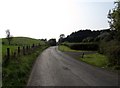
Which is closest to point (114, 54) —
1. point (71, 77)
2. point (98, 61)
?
point (98, 61)

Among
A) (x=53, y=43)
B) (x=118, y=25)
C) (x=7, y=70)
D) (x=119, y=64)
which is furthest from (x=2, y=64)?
(x=53, y=43)

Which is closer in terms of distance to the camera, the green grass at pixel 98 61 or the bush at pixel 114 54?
the bush at pixel 114 54

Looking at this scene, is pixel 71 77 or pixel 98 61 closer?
pixel 71 77

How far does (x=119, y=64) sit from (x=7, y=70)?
1293 centimetres

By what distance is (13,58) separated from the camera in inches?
847

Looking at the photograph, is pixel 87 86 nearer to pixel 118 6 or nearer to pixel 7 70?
pixel 7 70

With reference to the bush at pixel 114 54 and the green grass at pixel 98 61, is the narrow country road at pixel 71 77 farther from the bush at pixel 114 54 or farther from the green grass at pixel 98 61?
the green grass at pixel 98 61

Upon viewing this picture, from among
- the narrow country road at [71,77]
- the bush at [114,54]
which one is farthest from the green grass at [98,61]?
the narrow country road at [71,77]

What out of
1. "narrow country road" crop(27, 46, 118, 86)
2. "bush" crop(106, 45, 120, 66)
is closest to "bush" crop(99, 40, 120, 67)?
"bush" crop(106, 45, 120, 66)

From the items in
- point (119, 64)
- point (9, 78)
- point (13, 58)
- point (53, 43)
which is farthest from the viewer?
point (53, 43)

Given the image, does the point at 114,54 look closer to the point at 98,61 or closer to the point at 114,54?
the point at 114,54

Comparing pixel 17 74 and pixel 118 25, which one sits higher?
pixel 118 25

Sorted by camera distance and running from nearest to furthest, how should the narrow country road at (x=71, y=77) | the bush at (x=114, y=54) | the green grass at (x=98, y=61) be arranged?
1. the narrow country road at (x=71, y=77)
2. the bush at (x=114, y=54)
3. the green grass at (x=98, y=61)

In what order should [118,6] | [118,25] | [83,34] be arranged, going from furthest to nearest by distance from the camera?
[83,34], [118,6], [118,25]
